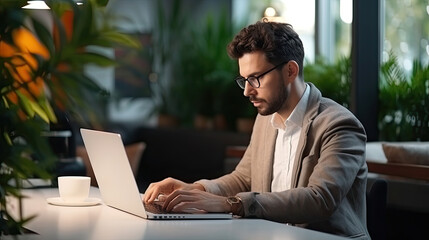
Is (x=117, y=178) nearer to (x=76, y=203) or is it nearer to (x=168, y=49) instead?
(x=76, y=203)

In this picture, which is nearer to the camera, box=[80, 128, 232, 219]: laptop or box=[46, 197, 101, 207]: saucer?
box=[80, 128, 232, 219]: laptop

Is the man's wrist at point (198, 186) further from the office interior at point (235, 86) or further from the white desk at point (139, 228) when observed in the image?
the office interior at point (235, 86)

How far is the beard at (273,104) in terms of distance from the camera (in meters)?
3.32

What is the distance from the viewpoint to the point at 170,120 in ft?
30.6

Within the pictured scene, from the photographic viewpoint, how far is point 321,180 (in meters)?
3.03

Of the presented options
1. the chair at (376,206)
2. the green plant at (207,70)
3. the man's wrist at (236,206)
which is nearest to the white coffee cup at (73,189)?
the man's wrist at (236,206)

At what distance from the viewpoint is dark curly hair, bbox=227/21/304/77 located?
331 centimetres

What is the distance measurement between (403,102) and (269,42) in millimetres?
2943

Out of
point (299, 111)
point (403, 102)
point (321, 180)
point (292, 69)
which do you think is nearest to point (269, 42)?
point (292, 69)

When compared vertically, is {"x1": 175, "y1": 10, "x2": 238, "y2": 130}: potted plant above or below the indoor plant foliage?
below

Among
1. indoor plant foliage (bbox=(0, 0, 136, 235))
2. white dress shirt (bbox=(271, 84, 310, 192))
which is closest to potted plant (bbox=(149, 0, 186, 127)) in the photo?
white dress shirt (bbox=(271, 84, 310, 192))

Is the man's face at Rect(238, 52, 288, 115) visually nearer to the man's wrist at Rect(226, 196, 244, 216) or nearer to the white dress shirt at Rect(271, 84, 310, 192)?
the white dress shirt at Rect(271, 84, 310, 192)

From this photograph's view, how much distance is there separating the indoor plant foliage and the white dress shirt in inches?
61.7

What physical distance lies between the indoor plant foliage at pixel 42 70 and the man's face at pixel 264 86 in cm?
145
